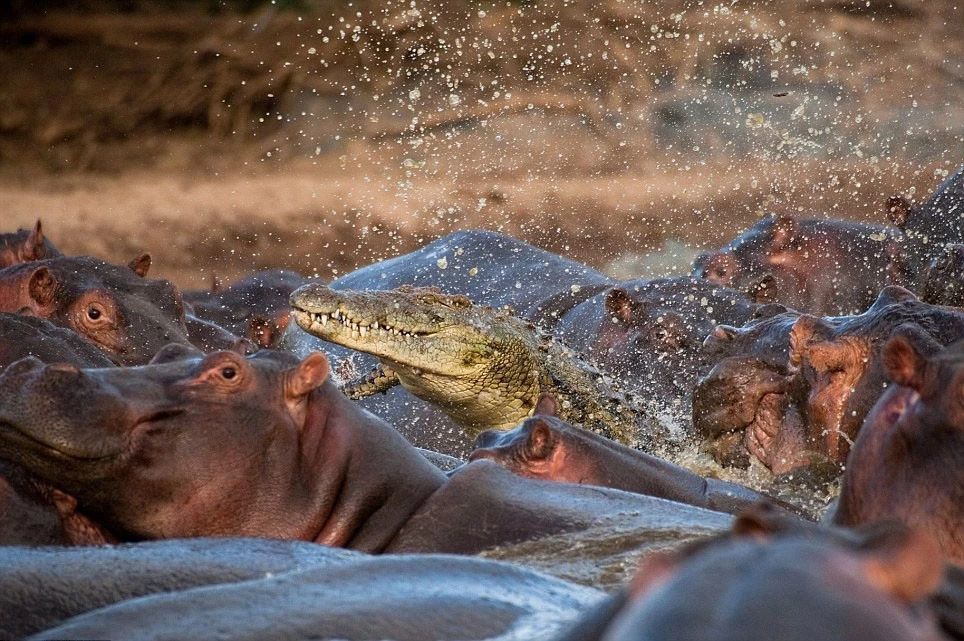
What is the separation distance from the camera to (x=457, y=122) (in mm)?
13844

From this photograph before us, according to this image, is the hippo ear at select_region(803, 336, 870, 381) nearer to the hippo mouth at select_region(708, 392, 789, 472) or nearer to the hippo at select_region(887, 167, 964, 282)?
the hippo mouth at select_region(708, 392, 789, 472)

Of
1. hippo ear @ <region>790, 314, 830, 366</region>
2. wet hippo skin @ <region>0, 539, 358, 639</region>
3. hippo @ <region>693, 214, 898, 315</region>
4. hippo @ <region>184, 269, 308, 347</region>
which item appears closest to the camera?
wet hippo skin @ <region>0, 539, 358, 639</region>

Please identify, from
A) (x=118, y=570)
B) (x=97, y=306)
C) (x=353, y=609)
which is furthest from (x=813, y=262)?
(x=353, y=609)

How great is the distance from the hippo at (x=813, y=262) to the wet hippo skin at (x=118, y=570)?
517cm

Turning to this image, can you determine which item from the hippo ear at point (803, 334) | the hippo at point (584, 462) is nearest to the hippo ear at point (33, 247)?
the hippo ear at point (803, 334)

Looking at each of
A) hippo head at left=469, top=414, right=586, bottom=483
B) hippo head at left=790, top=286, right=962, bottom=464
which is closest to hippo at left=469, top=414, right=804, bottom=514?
hippo head at left=469, top=414, right=586, bottom=483

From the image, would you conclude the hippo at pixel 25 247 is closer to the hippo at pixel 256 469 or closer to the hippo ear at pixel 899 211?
the hippo ear at pixel 899 211

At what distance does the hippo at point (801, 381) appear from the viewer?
448 cm

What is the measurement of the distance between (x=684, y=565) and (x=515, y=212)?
12170 millimetres

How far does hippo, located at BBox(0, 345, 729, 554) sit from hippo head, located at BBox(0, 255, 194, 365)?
214cm

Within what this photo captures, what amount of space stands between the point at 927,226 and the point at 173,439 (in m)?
4.90

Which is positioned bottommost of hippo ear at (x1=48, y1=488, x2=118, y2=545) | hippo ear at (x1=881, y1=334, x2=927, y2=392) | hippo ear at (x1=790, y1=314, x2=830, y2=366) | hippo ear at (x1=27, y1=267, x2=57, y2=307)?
hippo ear at (x1=27, y1=267, x2=57, y2=307)

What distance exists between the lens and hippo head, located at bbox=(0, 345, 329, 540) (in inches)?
124

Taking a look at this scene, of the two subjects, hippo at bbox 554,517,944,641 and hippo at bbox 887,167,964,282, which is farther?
hippo at bbox 887,167,964,282
